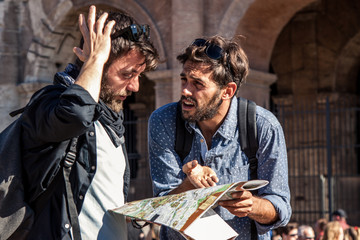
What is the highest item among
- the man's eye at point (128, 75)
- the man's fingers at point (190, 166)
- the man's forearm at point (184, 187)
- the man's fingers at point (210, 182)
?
the man's eye at point (128, 75)

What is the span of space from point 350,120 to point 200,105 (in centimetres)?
1191

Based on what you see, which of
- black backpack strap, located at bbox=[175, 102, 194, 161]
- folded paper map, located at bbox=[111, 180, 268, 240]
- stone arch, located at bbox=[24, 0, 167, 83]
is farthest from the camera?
stone arch, located at bbox=[24, 0, 167, 83]

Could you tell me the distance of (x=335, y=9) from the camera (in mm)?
14391

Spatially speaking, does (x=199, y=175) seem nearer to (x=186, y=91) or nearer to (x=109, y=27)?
(x=186, y=91)

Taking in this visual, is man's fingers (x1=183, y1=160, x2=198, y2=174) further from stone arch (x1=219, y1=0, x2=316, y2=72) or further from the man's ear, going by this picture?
stone arch (x1=219, y1=0, x2=316, y2=72)

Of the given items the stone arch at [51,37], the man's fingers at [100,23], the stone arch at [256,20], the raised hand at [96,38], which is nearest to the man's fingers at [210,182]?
the raised hand at [96,38]

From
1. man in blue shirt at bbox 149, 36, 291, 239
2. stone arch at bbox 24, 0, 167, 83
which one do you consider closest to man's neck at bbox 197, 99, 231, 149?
man in blue shirt at bbox 149, 36, 291, 239

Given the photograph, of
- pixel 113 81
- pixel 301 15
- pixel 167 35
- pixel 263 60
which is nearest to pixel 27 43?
pixel 167 35

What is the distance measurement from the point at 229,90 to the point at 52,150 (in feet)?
2.73

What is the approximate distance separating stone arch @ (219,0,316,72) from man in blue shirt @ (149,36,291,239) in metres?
7.09

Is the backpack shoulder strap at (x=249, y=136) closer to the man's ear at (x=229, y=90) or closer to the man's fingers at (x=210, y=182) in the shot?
the man's ear at (x=229, y=90)

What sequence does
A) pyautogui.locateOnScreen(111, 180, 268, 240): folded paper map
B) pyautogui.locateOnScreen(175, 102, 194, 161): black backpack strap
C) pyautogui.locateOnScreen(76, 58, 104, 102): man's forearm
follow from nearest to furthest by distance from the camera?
pyautogui.locateOnScreen(111, 180, 268, 240): folded paper map
pyautogui.locateOnScreen(76, 58, 104, 102): man's forearm
pyautogui.locateOnScreen(175, 102, 194, 161): black backpack strap

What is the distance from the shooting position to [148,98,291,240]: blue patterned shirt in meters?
2.76

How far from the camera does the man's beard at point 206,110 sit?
280 cm
